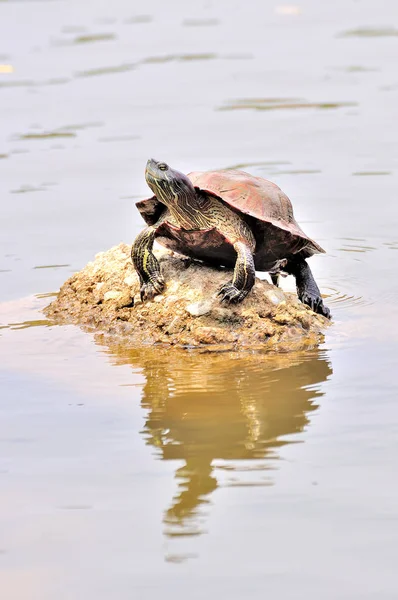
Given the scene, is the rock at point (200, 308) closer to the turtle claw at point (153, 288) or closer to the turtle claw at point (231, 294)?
the turtle claw at point (231, 294)

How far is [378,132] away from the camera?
403 inches

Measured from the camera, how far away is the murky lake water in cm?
339

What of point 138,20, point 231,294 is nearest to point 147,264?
point 231,294

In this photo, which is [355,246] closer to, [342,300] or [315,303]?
[342,300]

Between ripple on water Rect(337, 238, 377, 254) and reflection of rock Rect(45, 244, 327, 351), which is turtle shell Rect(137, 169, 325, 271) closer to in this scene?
reflection of rock Rect(45, 244, 327, 351)

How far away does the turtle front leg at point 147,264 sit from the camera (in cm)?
550

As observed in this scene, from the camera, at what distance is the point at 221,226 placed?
538 cm

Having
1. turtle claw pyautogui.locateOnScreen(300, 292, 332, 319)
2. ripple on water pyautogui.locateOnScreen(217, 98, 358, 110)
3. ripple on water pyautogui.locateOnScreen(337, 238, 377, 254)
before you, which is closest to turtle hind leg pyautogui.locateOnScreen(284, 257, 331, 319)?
turtle claw pyautogui.locateOnScreen(300, 292, 332, 319)

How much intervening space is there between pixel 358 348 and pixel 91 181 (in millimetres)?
4329

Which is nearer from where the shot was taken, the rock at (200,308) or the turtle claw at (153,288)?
the rock at (200,308)

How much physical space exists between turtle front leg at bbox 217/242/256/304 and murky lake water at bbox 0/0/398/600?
0.31 metres

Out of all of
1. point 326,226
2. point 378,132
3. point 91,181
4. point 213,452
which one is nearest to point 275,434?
point 213,452

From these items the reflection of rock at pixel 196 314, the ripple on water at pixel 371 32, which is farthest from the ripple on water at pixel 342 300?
the ripple on water at pixel 371 32

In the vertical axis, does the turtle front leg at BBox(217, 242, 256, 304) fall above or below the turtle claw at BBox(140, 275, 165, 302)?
above
